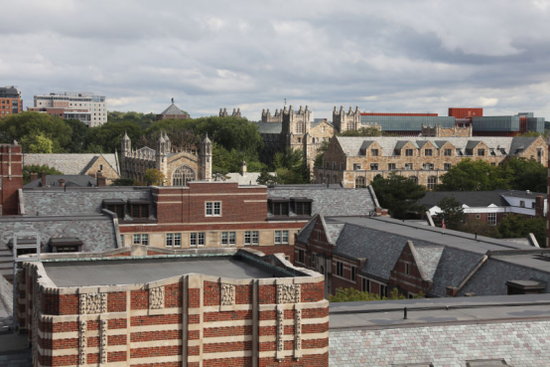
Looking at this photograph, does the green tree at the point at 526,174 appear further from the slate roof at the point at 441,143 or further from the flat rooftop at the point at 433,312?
the flat rooftop at the point at 433,312

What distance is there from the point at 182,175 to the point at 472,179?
46.3 metres

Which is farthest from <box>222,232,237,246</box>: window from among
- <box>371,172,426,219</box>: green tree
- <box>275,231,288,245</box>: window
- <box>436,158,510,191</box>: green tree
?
<box>436,158,510,191</box>: green tree

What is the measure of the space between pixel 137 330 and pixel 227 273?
20.5 feet

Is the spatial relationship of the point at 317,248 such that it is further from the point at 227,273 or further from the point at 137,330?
the point at 137,330

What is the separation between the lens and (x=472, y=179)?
124 metres

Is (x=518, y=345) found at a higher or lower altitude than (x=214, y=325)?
lower

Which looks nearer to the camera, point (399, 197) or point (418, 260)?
point (418, 260)

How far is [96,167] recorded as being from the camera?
140 meters

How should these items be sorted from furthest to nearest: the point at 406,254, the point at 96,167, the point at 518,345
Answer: the point at 96,167 → the point at 406,254 → the point at 518,345

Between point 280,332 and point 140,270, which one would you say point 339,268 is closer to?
point 140,270

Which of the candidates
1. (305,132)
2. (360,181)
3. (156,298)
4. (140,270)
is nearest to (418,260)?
(140,270)

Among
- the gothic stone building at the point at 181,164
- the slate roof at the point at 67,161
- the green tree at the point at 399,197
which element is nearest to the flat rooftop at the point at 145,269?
the green tree at the point at 399,197

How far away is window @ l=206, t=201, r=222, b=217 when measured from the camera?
227 feet

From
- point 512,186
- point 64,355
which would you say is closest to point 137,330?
point 64,355
